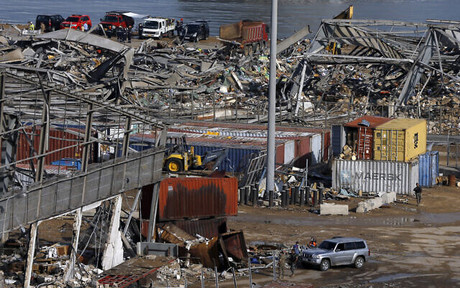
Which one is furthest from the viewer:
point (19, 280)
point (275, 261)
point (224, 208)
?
point (224, 208)

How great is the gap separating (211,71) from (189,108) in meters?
9.87

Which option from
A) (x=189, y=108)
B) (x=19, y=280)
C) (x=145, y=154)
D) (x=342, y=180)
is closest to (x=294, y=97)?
(x=189, y=108)

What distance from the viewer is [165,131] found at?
28.9 metres

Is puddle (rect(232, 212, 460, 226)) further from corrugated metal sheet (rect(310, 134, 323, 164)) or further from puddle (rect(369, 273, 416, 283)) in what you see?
corrugated metal sheet (rect(310, 134, 323, 164))

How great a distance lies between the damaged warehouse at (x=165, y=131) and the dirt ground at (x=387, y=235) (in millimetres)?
1453

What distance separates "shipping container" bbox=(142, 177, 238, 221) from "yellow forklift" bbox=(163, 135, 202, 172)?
739cm

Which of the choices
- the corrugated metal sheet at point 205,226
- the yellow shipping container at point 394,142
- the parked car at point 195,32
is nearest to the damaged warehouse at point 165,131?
the corrugated metal sheet at point 205,226

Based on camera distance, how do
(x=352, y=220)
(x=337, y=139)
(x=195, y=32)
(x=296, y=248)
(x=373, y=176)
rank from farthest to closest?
(x=195, y=32) → (x=337, y=139) → (x=373, y=176) → (x=352, y=220) → (x=296, y=248)

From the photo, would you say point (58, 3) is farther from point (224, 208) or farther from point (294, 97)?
point (224, 208)

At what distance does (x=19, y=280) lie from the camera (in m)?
25.1

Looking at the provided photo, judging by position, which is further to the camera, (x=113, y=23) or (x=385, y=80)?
(x=113, y=23)

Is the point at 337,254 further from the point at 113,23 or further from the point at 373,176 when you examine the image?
the point at 113,23

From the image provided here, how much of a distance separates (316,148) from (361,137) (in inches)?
177

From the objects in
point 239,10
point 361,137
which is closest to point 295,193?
point 361,137
